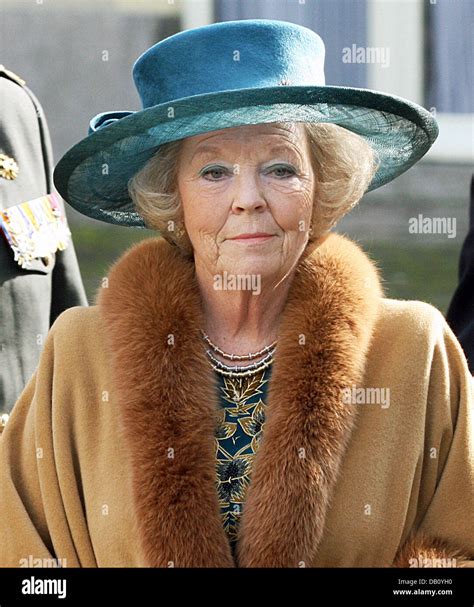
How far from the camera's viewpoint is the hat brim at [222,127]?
2766mm

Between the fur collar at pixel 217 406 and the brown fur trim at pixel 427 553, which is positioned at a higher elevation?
the fur collar at pixel 217 406

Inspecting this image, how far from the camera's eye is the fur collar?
277cm

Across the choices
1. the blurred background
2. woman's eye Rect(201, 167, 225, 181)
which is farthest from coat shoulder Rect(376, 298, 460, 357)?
the blurred background

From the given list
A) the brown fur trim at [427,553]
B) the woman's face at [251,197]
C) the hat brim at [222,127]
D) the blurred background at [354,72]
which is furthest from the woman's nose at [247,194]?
the blurred background at [354,72]

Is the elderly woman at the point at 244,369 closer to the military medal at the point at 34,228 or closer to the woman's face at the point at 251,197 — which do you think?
the woman's face at the point at 251,197

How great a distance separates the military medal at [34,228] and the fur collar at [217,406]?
2.26ft

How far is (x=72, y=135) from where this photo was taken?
8273 mm

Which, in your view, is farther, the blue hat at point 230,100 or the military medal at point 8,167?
the military medal at point 8,167

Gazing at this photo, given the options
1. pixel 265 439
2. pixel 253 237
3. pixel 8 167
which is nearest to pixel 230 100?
pixel 253 237

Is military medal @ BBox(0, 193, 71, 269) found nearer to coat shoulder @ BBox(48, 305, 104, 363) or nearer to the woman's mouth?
coat shoulder @ BBox(48, 305, 104, 363)

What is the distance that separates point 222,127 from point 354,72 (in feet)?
15.9

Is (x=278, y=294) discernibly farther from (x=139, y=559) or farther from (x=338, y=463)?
(x=139, y=559)
